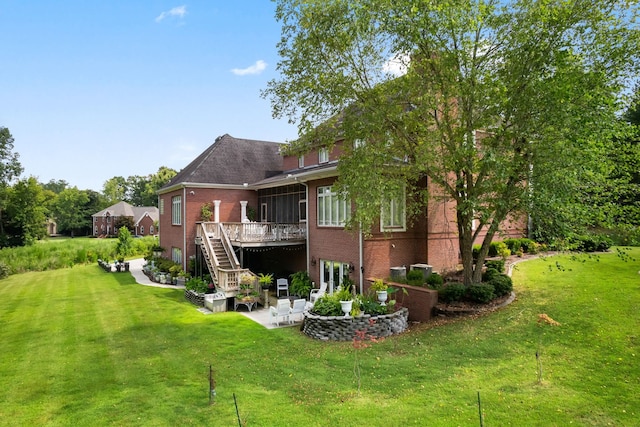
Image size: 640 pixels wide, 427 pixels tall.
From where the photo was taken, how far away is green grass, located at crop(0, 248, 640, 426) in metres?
6.16

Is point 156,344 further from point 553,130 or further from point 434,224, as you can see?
point 553,130

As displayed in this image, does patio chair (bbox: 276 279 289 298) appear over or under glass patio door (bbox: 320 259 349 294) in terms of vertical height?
under

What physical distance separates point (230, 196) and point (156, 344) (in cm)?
1223

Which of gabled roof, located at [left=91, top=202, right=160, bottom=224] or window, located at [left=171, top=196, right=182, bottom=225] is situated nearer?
window, located at [left=171, top=196, right=182, bottom=225]

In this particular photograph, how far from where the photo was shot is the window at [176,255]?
22.7 metres

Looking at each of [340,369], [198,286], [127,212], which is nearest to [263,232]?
[198,286]

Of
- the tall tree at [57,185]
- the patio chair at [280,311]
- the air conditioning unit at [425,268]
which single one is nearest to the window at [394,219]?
the air conditioning unit at [425,268]

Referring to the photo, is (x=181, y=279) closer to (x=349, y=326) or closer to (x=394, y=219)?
(x=394, y=219)

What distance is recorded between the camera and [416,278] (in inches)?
513

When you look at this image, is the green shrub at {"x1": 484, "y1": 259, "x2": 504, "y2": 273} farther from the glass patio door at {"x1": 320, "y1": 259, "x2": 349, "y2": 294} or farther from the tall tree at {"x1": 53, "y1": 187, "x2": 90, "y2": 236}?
the tall tree at {"x1": 53, "y1": 187, "x2": 90, "y2": 236}

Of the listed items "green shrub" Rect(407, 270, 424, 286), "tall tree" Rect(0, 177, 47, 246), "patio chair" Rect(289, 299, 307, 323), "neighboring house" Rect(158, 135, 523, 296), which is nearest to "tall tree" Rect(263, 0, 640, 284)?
"green shrub" Rect(407, 270, 424, 286)

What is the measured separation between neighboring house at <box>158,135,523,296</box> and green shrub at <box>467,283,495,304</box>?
3330 millimetres

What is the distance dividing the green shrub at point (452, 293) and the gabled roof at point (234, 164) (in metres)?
14.1

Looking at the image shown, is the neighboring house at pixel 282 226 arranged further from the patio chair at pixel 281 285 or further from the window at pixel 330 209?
the patio chair at pixel 281 285
